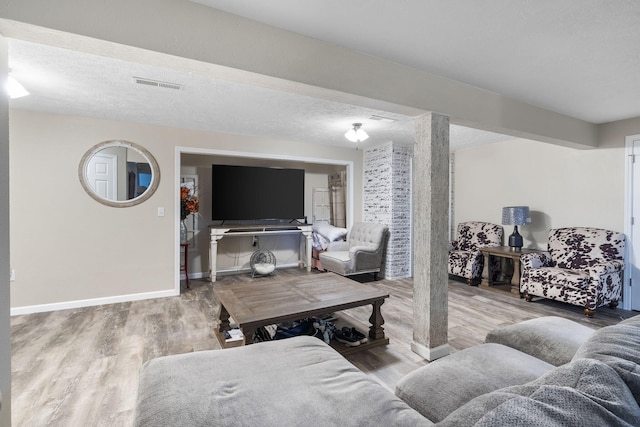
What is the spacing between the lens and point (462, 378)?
1288mm

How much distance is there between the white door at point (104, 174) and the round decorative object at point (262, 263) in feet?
7.45

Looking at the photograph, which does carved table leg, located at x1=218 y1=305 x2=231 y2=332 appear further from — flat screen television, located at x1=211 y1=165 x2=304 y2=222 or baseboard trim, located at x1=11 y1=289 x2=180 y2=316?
flat screen television, located at x1=211 y1=165 x2=304 y2=222

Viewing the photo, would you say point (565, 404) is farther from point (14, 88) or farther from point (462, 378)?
point (14, 88)

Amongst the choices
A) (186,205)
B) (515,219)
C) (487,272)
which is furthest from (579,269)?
(186,205)

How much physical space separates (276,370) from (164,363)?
514 mm

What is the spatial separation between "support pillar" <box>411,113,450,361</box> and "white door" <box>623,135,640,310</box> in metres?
2.95

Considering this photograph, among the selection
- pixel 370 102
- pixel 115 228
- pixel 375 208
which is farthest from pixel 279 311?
pixel 375 208

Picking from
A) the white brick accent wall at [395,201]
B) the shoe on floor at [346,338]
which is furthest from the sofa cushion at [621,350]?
the white brick accent wall at [395,201]

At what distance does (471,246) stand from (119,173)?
5.43 m

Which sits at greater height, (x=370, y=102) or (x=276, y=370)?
(x=370, y=102)

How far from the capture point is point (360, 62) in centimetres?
203

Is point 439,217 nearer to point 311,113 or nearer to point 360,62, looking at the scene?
point 360,62

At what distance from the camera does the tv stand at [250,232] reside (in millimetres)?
4871

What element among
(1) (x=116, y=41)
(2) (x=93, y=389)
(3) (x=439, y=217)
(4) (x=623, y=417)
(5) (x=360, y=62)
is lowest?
(2) (x=93, y=389)
